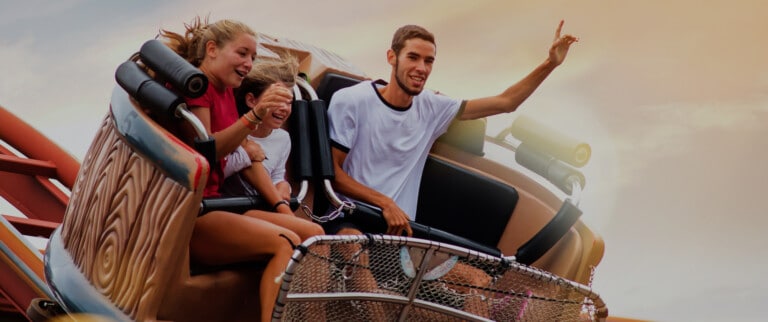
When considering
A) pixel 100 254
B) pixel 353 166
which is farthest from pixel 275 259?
pixel 353 166

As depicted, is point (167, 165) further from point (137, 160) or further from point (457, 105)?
point (457, 105)

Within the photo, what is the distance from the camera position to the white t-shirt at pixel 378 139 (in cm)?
347

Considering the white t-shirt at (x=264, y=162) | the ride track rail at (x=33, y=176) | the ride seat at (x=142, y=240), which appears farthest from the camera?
the ride track rail at (x=33, y=176)

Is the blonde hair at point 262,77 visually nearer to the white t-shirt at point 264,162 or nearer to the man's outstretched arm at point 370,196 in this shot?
the white t-shirt at point 264,162

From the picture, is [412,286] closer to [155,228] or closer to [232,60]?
[155,228]

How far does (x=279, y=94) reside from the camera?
2846mm

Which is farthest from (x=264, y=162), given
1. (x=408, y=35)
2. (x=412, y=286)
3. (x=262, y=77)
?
(x=412, y=286)

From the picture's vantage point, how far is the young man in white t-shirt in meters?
3.44

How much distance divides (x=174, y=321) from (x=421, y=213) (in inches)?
45.7

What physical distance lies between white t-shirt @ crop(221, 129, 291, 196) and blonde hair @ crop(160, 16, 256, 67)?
0.26 metres

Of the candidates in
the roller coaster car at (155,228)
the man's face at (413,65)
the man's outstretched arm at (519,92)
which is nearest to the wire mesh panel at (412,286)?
the roller coaster car at (155,228)

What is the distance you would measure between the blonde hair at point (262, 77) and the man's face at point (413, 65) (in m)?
0.37

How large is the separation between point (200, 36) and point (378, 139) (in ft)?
2.32

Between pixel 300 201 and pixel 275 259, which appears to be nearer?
pixel 275 259
